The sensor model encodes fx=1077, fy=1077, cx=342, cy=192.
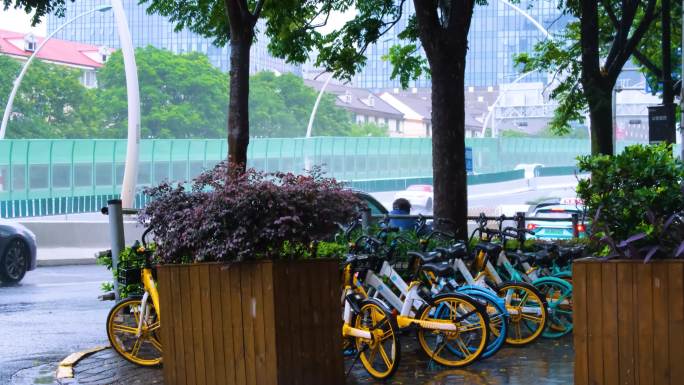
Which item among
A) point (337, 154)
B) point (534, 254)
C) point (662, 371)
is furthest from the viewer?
point (337, 154)

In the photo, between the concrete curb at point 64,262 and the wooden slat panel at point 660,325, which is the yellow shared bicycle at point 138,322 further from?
the concrete curb at point 64,262

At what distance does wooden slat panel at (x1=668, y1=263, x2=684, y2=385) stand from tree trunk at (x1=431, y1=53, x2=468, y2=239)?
8.07 m

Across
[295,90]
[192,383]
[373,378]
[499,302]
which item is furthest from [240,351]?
[295,90]

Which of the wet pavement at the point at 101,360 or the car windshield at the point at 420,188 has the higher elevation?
the car windshield at the point at 420,188

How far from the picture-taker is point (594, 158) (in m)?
7.05

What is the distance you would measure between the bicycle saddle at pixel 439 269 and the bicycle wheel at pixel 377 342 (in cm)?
85

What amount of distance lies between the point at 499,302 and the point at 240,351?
254cm

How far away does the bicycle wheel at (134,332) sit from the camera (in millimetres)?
8883

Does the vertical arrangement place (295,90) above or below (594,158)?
above

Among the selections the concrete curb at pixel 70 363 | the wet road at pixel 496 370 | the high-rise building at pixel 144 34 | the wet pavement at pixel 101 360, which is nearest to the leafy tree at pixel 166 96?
the high-rise building at pixel 144 34

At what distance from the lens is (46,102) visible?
79.3 metres

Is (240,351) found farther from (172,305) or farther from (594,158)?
(594,158)

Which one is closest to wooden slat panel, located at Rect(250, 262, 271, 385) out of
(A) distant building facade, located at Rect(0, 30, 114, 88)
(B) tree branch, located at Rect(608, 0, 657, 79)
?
(B) tree branch, located at Rect(608, 0, 657, 79)

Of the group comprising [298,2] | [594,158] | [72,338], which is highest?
[298,2]
